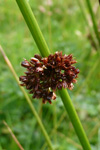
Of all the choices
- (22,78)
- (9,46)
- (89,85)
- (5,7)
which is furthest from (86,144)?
(5,7)

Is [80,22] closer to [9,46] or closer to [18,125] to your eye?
[9,46]

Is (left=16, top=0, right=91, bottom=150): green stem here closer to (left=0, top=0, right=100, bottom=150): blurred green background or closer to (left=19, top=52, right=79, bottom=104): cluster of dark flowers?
(left=19, top=52, right=79, bottom=104): cluster of dark flowers

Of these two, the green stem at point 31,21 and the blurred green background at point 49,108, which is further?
the blurred green background at point 49,108

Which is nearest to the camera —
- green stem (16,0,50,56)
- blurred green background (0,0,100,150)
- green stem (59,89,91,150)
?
green stem (16,0,50,56)

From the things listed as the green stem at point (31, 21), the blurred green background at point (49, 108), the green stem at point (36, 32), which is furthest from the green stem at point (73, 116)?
Result: the blurred green background at point (49, 108)

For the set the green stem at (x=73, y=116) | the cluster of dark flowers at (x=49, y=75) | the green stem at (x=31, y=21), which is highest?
the green stem at (x=31, y=21)

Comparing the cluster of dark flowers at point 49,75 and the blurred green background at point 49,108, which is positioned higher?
the blurred green background at point 49,108

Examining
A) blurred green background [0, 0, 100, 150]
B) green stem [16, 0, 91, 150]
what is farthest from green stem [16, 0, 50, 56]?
blurred green background [0, 0, 100, 150]

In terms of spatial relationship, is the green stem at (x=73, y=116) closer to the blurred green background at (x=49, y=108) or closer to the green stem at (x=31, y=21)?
the green stem at (x=31, y=21)

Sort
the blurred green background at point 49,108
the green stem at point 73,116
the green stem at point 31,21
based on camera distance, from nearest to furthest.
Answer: the green stem at point 31,21 → the green stem at point 73,116 → the blurred green background at point 49,108
